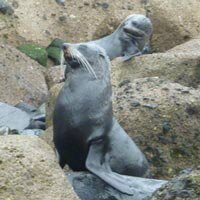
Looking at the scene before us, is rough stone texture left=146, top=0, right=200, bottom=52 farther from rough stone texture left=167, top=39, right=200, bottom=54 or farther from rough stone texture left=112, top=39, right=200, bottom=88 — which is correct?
rough stone texture left=112, top=39, right=200, bottom=88

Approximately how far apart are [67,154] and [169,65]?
3.46 m

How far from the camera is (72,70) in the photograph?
398 inches

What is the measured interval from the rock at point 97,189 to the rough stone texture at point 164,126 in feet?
4.42

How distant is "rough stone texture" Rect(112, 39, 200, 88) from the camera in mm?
13023

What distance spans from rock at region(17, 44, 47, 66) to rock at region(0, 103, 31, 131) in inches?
125

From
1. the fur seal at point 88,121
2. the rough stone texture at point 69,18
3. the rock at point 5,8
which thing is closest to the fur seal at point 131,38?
the rough stone texture at point 69,18

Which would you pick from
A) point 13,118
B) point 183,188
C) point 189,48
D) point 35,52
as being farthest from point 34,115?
point 183,188

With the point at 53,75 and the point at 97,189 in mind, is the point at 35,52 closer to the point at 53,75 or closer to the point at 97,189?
the point at 53,75

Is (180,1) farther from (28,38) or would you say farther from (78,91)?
(78,91)

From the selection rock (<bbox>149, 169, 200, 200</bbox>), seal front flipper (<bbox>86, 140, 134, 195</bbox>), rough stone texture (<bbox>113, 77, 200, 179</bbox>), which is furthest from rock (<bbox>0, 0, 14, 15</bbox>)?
rock (<bbox>149, 169, 200, 200</bbox>)

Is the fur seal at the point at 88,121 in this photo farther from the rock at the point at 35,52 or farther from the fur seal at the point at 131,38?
the rock at the point at 35,52

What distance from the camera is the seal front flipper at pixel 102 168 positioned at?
955 cm

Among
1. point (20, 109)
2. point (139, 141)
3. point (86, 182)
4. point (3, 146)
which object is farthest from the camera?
point (20, 109)

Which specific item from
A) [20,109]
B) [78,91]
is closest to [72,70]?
[78,91]
